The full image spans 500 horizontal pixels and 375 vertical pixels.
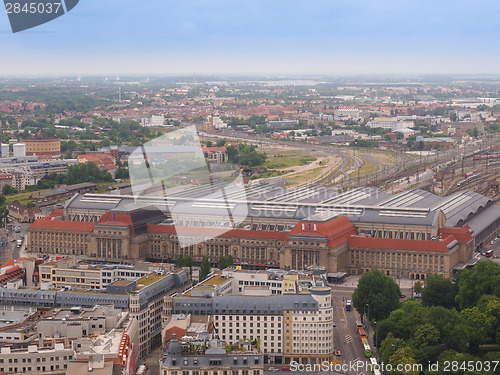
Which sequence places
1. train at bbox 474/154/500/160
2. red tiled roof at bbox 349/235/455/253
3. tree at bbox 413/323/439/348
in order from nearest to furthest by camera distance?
tree at bbox 413/323/439/348, red tiled roof at bbox 349/235/455/253, train at bbox 474/154/500/160

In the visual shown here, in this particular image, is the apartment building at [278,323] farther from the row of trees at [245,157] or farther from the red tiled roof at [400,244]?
the row of trees at [245,157]

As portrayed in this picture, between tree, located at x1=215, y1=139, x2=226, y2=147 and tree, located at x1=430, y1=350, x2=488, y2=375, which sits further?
tree, located at x1=215, y1=139, x2=226, y2=147

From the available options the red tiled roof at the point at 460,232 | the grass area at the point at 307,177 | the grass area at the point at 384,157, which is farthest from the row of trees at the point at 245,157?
the red tiled roof at the point at 460,232

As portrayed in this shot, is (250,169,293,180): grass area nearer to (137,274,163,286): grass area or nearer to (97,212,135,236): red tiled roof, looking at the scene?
(97,212,135,236): red tiled roof

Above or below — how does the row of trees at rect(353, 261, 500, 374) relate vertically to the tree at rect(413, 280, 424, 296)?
above

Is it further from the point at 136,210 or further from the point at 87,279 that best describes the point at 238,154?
Result: the point at 87,279

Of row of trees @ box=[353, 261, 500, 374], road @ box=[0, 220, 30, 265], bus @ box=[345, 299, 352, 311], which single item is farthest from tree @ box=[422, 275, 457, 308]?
road @ box=[0, 220, 30, 265]

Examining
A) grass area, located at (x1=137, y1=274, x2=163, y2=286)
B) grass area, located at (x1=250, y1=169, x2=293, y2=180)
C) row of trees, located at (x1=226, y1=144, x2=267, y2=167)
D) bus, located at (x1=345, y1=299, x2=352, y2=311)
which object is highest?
grass area, located at (x1=137, y1=274, x2=163, y2=286)
